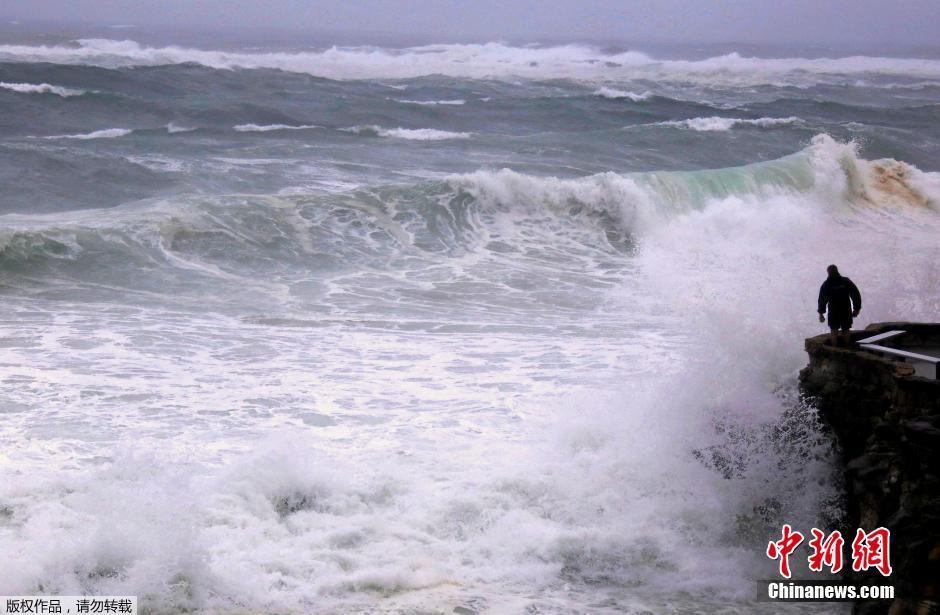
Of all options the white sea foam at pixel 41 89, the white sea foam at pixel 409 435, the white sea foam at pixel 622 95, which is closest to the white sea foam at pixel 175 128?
the white sea foam at pixel 41 89

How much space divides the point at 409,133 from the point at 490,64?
101 feet

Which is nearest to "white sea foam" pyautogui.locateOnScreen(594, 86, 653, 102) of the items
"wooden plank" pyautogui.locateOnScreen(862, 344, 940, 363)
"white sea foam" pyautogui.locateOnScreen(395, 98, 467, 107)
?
"white sea foam" pyautogui.locateOnScreen(395, 98, 467, 107)

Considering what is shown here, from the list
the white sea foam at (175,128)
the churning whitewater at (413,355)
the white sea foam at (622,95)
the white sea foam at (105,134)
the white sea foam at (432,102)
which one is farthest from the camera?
the white sea foam at (622,95)

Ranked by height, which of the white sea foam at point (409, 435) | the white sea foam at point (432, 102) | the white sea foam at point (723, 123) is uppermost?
the white sea foam at point (432, 102)

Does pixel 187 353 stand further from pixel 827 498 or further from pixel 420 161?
pixel 420 161

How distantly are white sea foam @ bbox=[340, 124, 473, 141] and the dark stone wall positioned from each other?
2217 cm

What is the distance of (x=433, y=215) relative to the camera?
1956cm

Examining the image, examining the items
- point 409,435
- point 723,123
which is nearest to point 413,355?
point 409,435

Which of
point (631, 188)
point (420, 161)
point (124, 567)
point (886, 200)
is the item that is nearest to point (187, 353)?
point (124, 567)

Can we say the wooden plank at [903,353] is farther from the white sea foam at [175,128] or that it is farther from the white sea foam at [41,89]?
the white sea foam at [41,89]

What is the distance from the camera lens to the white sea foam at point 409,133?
29.7 meters

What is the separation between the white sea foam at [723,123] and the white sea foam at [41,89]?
16.7 metres

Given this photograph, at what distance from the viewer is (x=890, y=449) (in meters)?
6.84

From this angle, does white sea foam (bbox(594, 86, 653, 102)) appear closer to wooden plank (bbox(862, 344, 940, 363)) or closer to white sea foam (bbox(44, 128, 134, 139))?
white sea foam (bbox(44, 128, 134, 139))
